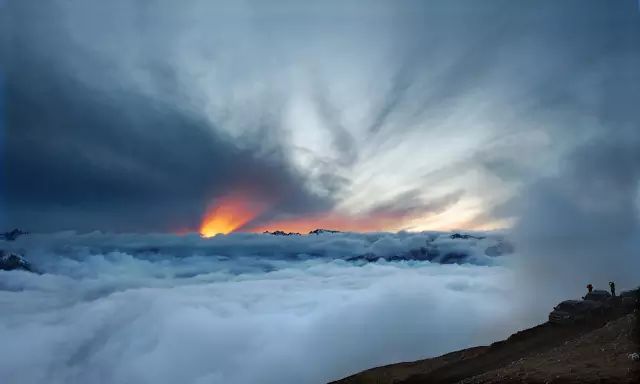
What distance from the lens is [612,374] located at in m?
35.4

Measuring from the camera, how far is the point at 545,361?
156 ft

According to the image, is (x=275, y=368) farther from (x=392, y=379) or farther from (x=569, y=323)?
(x=569, y=323)

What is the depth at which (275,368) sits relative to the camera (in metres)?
198

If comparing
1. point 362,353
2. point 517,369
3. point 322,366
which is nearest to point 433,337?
point 362,353

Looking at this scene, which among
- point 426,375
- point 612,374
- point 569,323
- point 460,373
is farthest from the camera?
point 569,323

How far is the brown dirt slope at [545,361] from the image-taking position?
126 ft

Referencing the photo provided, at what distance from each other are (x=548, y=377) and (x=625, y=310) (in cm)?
4436

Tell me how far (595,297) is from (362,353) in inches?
4698

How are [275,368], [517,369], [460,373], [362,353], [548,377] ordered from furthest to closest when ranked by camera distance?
1. [275,368]
2. [362,353]
3. [460,373]
4. [517,369]
5. [548,377]

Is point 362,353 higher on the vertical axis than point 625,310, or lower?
lower

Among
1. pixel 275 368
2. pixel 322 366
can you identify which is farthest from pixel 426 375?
pixel 275 368

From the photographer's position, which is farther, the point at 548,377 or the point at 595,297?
the point at 595,297

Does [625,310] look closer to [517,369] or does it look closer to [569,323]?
[569,323]

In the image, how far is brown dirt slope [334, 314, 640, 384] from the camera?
38.3 m
